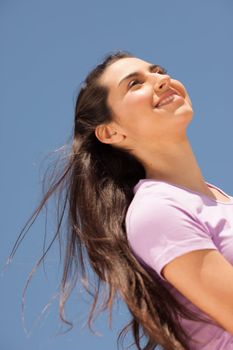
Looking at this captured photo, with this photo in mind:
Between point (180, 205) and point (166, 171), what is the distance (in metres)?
0.34

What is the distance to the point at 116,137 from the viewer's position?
1.99 meters

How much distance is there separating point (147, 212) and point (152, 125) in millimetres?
408

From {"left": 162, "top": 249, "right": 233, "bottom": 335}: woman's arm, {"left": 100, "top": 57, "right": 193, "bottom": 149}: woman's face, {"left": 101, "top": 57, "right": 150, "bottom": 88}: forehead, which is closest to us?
{"left": 162, "top": 249, "right": 233, "bottom": 335}: woman's arm

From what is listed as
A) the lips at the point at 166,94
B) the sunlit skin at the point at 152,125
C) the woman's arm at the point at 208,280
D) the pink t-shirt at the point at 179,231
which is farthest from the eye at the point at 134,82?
the woman's arm at the point at 208,280

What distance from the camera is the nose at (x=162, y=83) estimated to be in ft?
6.11

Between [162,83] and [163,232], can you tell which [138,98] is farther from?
[163,232]

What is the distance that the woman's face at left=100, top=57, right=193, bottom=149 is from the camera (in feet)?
6.00

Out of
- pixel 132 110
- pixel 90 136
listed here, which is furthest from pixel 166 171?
pixel 90 136

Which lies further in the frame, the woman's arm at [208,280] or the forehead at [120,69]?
the forehead at [120,69]

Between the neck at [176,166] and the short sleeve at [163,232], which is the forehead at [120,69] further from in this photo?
the short sleeve at [163,232]

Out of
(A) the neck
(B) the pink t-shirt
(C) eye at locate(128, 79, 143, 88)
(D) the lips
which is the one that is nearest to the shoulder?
(B) the pink t-shirt

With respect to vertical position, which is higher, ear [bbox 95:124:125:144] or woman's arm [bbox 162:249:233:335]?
ear [bbox 95:124:125:144]

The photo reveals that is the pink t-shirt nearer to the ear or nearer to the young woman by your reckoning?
the young woman

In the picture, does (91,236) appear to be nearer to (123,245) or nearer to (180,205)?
(123,245)
